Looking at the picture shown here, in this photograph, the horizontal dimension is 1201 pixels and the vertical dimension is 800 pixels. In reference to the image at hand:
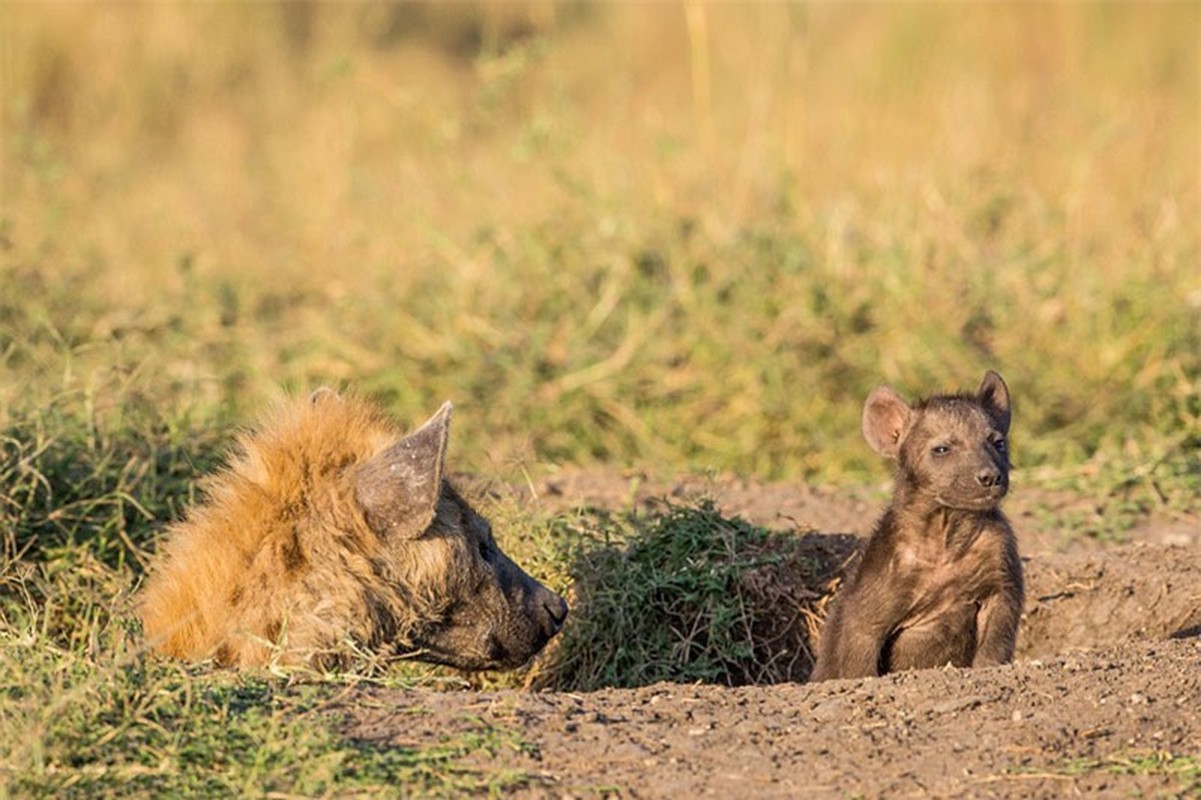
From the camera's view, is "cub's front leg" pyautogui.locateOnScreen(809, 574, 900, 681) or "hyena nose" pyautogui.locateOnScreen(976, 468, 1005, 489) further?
"cub's front leg" pyautogui.locateOnScreen(809, 574, 900, 681)

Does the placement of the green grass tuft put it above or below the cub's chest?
below

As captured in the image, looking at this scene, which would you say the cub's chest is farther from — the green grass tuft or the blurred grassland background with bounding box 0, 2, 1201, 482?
the blurred grassland background with bounding box 0, 2, 1201, 482

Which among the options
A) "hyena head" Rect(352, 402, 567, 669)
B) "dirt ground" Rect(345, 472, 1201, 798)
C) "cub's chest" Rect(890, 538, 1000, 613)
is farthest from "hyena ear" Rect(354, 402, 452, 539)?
"cub's chest" Rect(890, 538, 1000, 613)

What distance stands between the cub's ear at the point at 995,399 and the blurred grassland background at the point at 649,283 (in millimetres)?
967

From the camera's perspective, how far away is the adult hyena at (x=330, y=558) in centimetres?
479

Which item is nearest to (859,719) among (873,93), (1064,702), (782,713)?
(782,713)

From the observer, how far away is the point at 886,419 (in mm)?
5961

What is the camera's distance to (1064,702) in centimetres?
439

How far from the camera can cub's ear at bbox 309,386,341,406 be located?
5293 mm

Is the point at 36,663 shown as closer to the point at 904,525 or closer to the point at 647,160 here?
the point at 904,525

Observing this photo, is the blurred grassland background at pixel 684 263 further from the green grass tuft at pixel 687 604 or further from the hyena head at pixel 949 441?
the hyena head at pixel 949 441

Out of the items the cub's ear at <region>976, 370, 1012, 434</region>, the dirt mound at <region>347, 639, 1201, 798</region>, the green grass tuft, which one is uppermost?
the cub's ear at <region>976, 370, 1012, 434</region>

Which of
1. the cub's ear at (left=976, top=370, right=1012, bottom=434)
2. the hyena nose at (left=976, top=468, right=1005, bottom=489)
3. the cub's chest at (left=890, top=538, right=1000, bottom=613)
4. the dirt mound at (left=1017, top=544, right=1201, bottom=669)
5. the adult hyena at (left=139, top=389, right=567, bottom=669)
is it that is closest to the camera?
the adult hyena at (left=139, top=389, right=567, bottom=669)

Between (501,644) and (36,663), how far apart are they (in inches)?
A: 56.7
